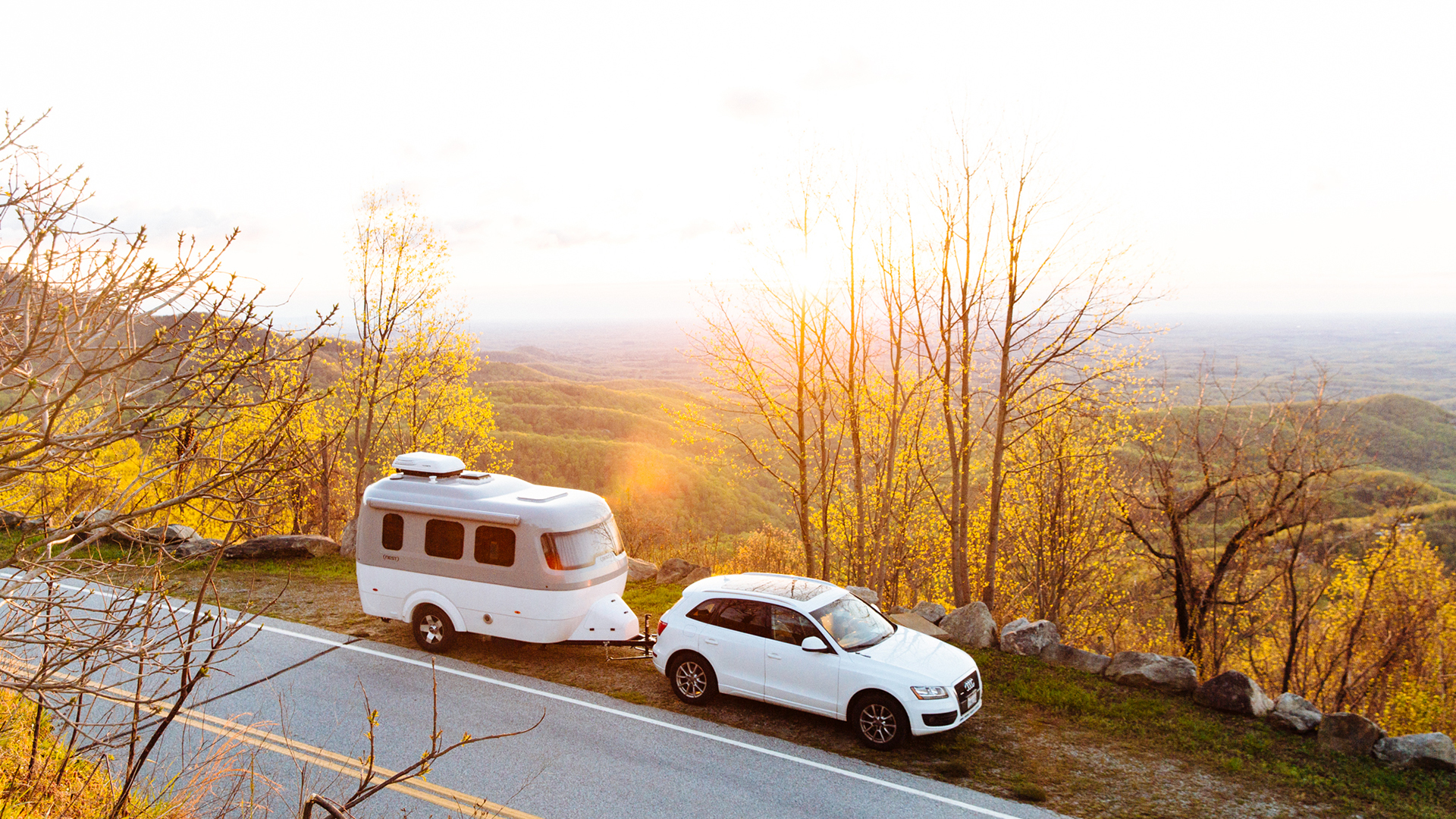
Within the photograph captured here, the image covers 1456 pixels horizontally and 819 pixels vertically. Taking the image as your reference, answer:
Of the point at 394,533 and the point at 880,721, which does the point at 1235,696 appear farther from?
the point at 394,533

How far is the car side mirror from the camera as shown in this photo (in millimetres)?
10461

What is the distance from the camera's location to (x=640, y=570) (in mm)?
18719

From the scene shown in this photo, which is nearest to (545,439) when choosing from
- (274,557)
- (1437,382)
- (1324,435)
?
(274,557)

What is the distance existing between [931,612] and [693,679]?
563 centimetres

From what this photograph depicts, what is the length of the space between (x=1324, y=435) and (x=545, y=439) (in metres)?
98.9

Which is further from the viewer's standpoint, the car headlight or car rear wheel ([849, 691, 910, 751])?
car rear wheel ([849, 691, 910, 751])

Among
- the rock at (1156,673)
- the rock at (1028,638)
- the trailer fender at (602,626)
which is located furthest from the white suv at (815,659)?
the rock at (1156,673)

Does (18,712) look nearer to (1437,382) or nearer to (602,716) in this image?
(602,716)

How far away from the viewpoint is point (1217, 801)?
9.18 m

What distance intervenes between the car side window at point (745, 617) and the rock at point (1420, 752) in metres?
8.24

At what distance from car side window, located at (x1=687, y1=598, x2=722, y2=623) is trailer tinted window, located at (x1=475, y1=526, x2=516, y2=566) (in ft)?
9.98

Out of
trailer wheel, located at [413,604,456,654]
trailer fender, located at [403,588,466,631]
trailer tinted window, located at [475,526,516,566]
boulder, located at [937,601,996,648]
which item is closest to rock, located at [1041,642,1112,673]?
boulder, located at [937,601,996,648]

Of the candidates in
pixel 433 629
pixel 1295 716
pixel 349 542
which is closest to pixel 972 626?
pixel 1295 716

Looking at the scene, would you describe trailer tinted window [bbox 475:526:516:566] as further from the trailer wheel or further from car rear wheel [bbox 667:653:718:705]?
car rear wheel [bbox 667:653:718:705]
